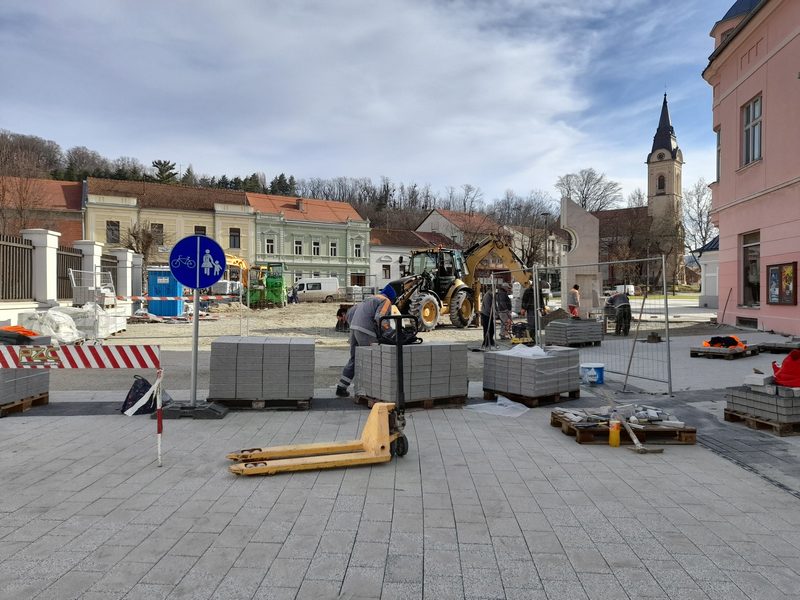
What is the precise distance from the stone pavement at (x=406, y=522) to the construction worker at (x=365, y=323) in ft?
8.07

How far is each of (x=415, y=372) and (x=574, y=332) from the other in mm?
9046

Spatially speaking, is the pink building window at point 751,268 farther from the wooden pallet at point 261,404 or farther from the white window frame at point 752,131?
the wooden pallet at point 261,404

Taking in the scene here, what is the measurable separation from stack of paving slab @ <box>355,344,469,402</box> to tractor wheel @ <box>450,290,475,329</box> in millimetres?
13951

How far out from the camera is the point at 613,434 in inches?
247

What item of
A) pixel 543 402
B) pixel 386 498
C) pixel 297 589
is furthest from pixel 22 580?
pixel 543 402

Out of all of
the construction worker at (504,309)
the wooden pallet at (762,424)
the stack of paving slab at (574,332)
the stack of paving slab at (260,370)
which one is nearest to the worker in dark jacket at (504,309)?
the construction worker at (504,309)

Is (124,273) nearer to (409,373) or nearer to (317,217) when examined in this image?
(409,373)

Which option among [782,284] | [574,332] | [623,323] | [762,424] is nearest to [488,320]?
[574,332]

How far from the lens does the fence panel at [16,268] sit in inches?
581

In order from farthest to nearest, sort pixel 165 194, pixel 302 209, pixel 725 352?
pixel 302 209 < pixel 165 194 < pixel 725 352

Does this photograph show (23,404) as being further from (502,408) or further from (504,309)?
(504,309)

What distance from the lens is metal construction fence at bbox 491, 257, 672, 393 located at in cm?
1051

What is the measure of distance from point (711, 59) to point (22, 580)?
81.2 feet

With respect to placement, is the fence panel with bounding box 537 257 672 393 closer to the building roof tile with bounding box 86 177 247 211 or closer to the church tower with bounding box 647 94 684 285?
the building roof tile with bounding box 86 177 247 211
